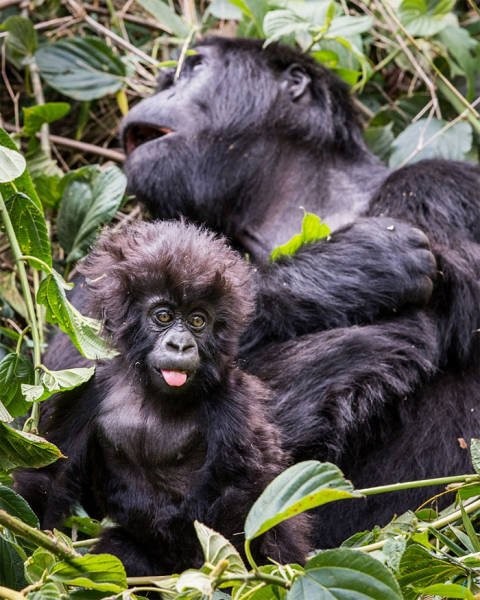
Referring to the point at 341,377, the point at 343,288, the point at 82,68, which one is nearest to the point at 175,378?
the point at 341,377

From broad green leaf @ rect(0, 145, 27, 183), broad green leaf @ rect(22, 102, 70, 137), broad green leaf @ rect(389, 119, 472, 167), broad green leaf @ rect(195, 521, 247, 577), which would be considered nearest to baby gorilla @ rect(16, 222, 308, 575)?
broad green leaf @ rect(0, 145, 27, 183)

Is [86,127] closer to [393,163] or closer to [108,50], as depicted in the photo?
[108,50]

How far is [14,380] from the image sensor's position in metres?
2.91

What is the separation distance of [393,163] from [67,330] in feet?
7.10

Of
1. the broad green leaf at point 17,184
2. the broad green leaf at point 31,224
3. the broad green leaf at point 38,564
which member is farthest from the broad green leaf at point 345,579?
the broad green leaf at point 17,184

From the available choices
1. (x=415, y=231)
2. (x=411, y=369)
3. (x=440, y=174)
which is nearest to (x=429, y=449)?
(x=411, y=369)

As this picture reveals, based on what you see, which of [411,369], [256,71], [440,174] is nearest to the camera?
[411,369]

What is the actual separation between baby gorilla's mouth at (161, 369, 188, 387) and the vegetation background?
0.25 metres

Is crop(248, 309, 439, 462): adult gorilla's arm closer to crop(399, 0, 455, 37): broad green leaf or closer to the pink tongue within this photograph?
the pink tongue

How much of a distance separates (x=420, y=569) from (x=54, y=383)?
89 centimetres

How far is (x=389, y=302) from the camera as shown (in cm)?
355

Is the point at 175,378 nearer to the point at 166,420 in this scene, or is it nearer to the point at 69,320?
the point at 166,420

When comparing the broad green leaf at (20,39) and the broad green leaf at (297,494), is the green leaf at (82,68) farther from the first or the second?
the broad green leaf at (297,494)

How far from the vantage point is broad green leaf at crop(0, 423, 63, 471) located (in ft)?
8.49
